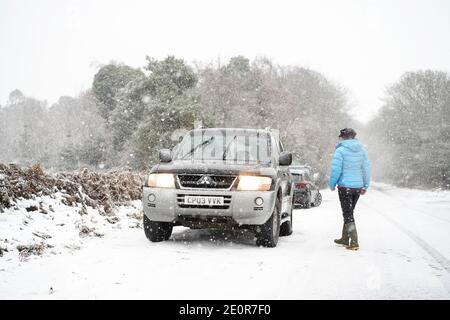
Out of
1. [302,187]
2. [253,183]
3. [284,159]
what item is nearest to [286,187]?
[284,159]

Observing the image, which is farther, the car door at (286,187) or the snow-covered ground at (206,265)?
the car door at (286,187)

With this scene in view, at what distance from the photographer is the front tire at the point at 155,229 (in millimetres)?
7531

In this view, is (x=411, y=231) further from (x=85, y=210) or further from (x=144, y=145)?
(x=144, y=145)

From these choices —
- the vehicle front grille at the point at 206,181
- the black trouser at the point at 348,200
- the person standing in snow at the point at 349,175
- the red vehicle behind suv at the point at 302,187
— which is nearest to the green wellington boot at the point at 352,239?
the person standing in snow at the point at 349,175

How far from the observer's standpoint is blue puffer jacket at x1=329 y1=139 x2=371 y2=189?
25.8ft

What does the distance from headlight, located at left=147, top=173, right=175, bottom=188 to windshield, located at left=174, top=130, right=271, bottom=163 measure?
1.05 m

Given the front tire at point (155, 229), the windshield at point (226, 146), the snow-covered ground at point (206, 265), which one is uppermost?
the windshield at point (226, 146)

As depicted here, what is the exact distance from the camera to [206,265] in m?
5.85

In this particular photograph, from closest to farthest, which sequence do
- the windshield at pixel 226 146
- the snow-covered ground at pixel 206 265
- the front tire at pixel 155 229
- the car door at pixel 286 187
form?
the snow-covered ground at pixel 206 265 < the front tire at pixel 155 229 < the windshield at pixel 226 146 < the car door at pixel 286 187

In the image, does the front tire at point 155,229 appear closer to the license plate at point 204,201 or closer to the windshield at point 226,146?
the license plate at point 204,201

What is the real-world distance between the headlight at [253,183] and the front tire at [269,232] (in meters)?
0.47

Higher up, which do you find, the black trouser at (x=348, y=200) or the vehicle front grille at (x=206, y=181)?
the vehicle front grille at (x=206, y=181)

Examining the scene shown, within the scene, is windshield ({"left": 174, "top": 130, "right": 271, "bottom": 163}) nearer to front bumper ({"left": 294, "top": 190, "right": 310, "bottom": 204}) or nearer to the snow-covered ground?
the snow-covered ground

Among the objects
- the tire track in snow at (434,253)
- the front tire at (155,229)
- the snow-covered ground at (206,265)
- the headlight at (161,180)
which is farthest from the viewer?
the front tire at (155,229)
